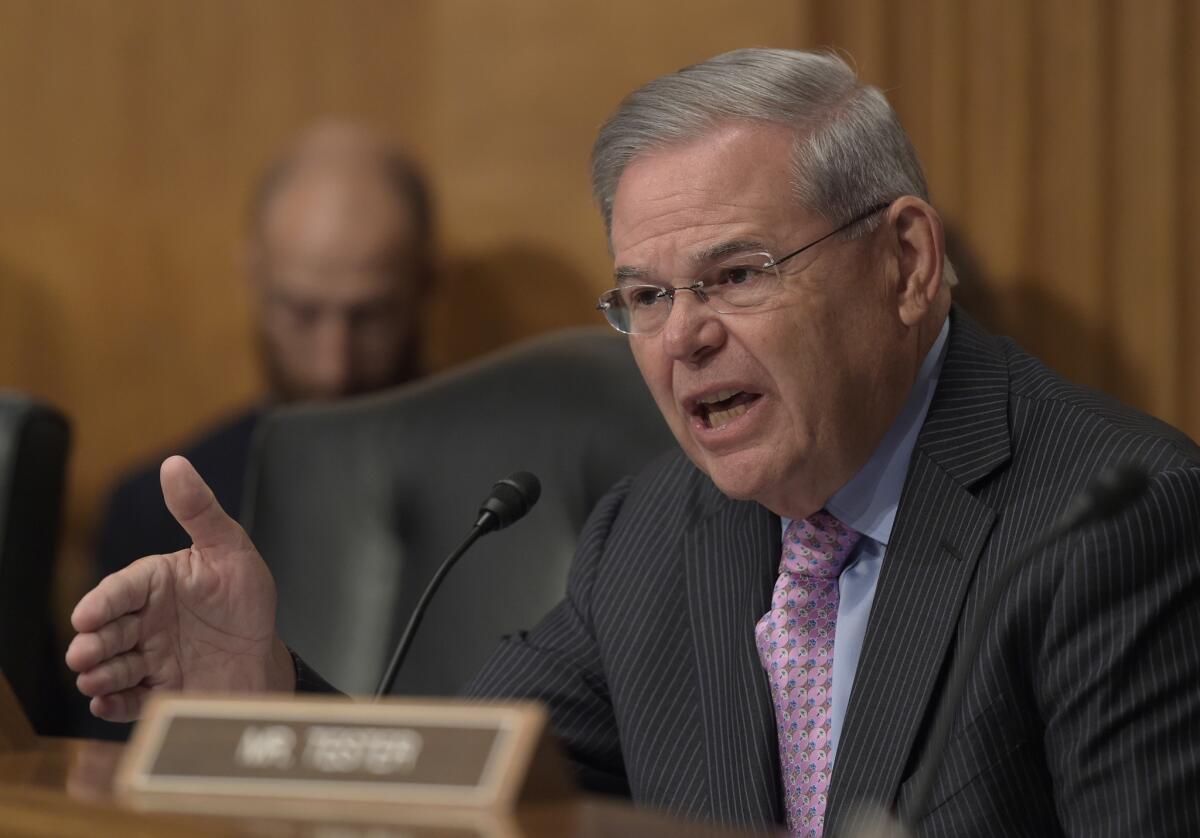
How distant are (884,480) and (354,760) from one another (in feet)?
3.02

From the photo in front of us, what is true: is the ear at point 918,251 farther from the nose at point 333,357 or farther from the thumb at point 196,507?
the nose at point 333,357

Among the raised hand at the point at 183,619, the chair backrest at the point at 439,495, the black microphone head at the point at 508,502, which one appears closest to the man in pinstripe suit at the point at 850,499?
the black microphone head at the point at 508,502

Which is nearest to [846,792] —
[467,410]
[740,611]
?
[740,611]

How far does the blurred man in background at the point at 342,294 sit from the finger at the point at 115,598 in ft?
5.84

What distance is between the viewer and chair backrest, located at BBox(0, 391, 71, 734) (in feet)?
7.73

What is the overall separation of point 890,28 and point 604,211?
1.04 meters

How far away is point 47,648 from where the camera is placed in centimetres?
346

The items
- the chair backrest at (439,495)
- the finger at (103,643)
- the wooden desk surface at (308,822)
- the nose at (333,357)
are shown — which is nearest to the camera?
the wooden desk surface at (308,822)

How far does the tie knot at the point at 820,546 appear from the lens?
5.76ft

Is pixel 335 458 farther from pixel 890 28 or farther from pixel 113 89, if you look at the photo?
pixel 113 89

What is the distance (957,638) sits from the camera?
157 cm

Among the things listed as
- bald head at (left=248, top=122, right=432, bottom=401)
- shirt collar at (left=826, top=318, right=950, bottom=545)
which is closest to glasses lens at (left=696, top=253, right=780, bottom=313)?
shirt collar at (left=826, top=318, right=950, bottom=545)

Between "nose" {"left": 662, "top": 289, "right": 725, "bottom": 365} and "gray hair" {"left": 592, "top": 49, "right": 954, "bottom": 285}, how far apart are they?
149mm

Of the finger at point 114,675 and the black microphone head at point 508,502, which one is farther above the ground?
the black microphone head at point 508,502
